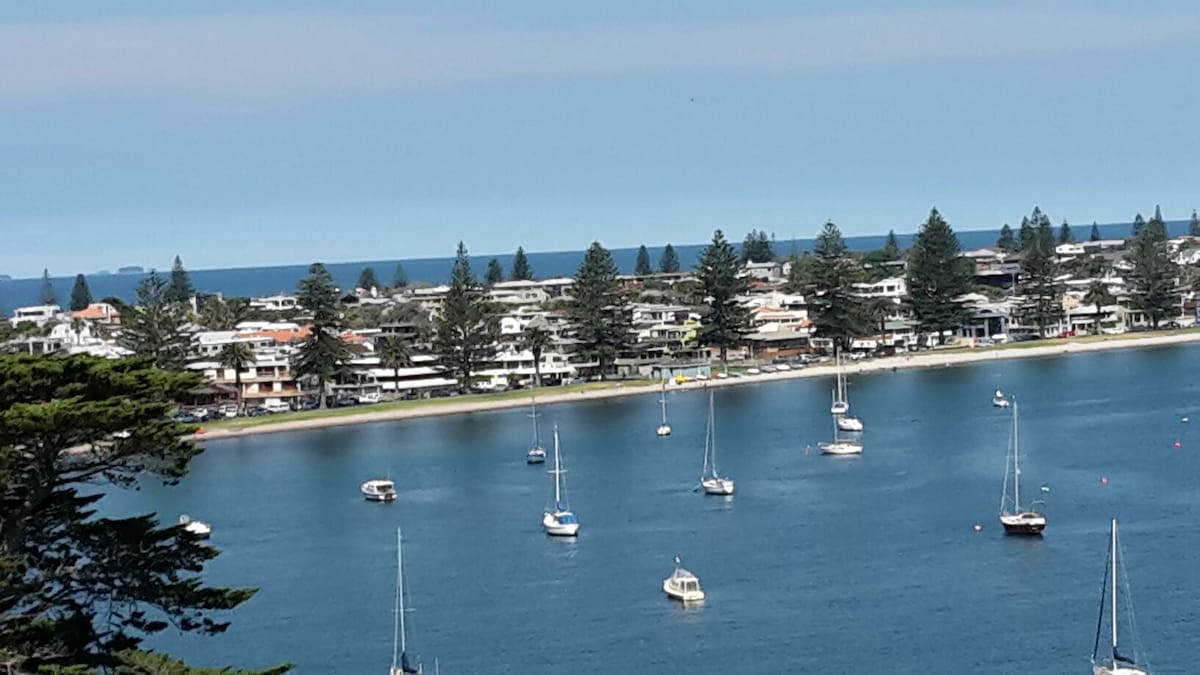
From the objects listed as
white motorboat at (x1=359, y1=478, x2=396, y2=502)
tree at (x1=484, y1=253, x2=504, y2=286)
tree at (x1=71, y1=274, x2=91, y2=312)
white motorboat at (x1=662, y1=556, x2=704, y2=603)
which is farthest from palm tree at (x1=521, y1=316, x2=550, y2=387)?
tree at (x1=71, y1=274, x2=91, y2=312)

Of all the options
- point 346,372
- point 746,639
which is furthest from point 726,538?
point 346,372

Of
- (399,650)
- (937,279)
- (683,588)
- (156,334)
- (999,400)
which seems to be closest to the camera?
(399,650)

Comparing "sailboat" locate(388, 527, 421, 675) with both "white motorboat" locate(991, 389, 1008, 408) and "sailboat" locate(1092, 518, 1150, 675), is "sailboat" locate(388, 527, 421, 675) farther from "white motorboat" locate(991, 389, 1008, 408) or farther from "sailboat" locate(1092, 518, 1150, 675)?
"white motorboat" locate(991, 389, 1008, 408)

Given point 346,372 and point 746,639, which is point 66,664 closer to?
point 746,639

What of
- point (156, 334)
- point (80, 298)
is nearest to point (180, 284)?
point (80, 298)

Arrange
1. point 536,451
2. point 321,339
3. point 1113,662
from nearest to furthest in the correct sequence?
point 1113,662
point 536,451
point 321,339

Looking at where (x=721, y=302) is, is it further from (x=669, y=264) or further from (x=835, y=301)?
(x=669, y=264)

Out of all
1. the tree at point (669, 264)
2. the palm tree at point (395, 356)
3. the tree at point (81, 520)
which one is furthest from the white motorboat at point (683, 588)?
the tree at point (669, 264)
